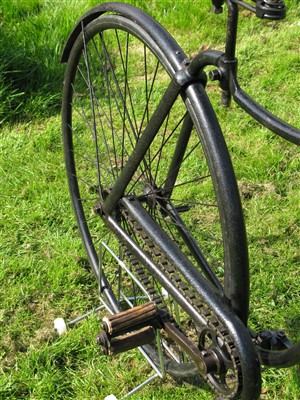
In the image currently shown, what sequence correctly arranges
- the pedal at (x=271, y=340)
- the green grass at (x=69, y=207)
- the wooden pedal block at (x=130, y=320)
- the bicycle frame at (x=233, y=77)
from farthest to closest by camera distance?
the green grass at (x=69, y=207)
the wooden pedal block at (x=130, y=320)
the pedal at (x=271, y=340)
the bicycle frame at (x=233, y=77)

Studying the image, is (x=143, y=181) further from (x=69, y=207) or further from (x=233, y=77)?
(x=69, y=207)

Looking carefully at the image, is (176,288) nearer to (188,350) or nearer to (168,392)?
(188,350)

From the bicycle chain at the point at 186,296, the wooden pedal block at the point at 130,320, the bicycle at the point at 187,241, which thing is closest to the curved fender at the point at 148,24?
the bicycle at the point at 187,241

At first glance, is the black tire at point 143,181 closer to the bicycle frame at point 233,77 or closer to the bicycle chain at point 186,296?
the bicycle chain at point 186,296

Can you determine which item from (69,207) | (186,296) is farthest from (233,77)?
(69,207)

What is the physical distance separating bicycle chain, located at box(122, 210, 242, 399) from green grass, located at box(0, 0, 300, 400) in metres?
0.61

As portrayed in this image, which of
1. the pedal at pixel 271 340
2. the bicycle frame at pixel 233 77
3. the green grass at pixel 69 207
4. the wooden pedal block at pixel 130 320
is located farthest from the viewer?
the green grass at pixel 69 207

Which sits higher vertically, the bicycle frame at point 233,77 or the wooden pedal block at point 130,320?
the bicycle frame at point 233,77

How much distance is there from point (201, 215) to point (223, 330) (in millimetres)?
1840

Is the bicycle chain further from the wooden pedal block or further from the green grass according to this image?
the green grass

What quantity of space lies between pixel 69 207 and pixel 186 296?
1.79 m

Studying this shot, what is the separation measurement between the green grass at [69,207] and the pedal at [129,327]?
1.78 ft

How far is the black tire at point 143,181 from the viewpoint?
2387 millimetres

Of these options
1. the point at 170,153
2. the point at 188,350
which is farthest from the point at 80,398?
the point at 170,153
